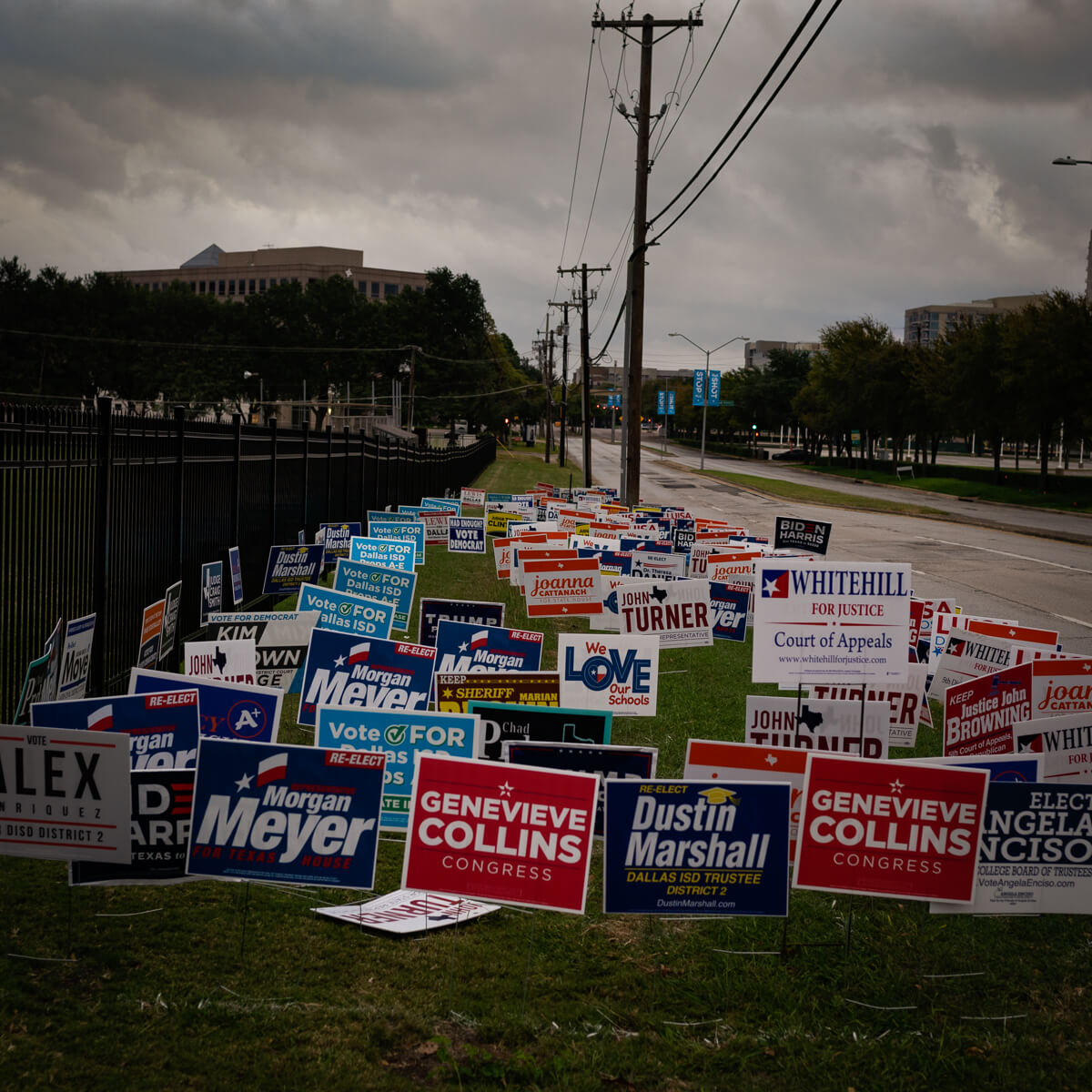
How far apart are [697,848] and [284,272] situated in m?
157

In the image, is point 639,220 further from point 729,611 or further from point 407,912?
point 407,912

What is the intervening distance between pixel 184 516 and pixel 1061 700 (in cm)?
822

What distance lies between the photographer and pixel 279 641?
7.65 m

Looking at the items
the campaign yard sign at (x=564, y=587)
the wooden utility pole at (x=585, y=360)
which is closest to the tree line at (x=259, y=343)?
the wooden utility pole at (x=585, y=360)

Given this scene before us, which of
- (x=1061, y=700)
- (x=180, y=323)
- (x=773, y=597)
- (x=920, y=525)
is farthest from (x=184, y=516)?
(x=180, y=323)

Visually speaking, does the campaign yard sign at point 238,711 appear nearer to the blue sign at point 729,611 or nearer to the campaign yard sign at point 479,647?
the campaign yard sign at point 479,647

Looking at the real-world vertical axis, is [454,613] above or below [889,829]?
above

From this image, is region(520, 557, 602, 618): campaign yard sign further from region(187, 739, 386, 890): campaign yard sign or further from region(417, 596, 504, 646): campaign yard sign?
region(187, 739, 386, 890): campaign yard sign

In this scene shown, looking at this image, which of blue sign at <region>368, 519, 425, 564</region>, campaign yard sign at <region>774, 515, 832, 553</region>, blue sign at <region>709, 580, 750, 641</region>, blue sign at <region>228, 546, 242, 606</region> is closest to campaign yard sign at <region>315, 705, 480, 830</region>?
blue sign at <region>228, 546, 242, 606</region>

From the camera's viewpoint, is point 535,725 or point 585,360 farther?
point 585,360

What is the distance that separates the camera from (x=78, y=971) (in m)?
4.55

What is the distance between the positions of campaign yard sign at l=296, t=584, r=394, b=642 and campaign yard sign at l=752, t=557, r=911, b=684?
3.30 meters

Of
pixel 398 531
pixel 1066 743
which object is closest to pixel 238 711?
pixel 1066 743

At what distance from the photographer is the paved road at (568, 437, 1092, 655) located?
60.3 feet
